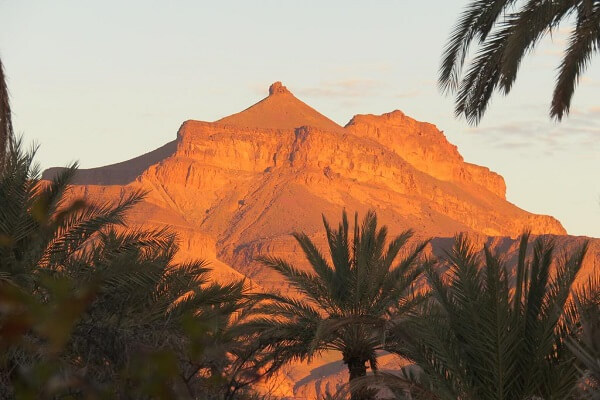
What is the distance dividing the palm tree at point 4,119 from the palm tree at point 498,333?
12.4ft

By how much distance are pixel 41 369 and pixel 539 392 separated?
7082 mm

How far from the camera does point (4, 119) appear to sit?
7.85 metres

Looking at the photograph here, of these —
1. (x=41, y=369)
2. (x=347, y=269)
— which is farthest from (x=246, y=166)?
(x=41, y=369)

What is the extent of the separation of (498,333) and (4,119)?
4261 mm

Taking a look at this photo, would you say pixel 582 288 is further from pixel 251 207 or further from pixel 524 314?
pixel 251 207

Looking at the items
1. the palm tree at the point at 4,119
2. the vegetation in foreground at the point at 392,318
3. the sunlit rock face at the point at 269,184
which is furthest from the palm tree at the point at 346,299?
the sunlit rock face at the point at 269,184

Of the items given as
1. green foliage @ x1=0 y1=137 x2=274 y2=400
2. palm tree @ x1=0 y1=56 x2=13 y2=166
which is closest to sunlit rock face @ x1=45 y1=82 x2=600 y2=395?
green foliage @ x1=0 y1=137 x2=274 y2=400

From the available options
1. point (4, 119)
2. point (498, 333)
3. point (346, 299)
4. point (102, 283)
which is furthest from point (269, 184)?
point (4, 119)

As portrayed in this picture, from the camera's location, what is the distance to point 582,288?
8781 millimetres

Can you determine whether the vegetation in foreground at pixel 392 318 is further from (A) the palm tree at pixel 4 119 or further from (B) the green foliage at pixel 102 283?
(A) the palm tree at pixel 4 119

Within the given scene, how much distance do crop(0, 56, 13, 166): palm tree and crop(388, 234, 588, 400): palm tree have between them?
379 cm

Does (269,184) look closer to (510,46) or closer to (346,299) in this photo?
(346,299)

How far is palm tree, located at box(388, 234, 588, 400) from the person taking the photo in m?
8.89

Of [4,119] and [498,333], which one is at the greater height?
[4,119]
